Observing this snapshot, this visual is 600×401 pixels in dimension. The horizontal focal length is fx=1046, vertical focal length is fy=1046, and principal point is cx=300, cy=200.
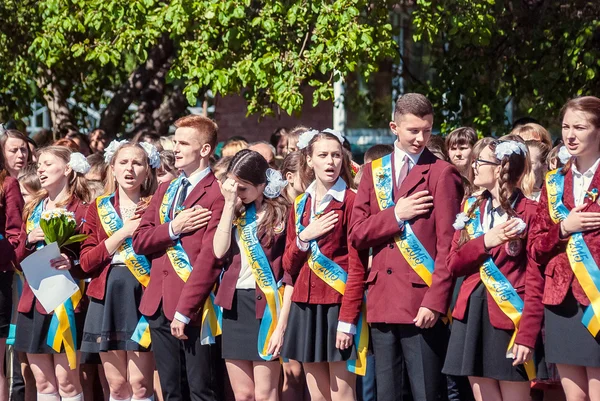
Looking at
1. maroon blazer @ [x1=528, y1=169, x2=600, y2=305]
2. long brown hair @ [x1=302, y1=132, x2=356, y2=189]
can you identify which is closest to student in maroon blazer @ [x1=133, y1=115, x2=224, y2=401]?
long brown hair @ [x1=302, y1=132, x2=356, y2=189]

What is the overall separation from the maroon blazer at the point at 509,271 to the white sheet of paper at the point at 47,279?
247cm

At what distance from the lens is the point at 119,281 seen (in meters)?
6.31

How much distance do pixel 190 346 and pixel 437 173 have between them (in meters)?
1.72

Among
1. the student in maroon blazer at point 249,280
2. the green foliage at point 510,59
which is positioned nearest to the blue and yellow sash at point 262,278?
the student in maroon blazer at point 249,280

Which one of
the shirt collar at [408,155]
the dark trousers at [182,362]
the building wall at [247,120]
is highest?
the building wall at [247,120]

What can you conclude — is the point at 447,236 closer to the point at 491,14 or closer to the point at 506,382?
the point at 506,382

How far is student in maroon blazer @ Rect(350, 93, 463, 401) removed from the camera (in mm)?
5117

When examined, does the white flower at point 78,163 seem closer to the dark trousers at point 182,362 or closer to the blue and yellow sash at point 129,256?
the blue and yellow sash at point 129,256

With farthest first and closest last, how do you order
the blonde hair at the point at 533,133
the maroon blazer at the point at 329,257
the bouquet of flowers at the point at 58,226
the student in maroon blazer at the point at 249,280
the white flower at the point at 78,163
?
the blonde hair at the point at 533,133
the white flower at the point at 78,163
the bouquet of flowers at the point at 58,226
the student in maroon blazer at the point at 249,280
the maroon blazer at the point at 329,257

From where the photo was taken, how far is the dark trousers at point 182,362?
5.79m

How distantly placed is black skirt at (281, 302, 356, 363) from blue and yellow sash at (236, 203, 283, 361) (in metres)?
0.14

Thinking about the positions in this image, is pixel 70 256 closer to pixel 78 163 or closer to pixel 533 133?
pixel 78 163

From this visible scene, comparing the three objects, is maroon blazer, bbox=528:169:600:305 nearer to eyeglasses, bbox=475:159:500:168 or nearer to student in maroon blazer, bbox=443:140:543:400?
student in maroon blazer, bbox=443:140:543:400

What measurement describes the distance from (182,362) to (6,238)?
155 cm
